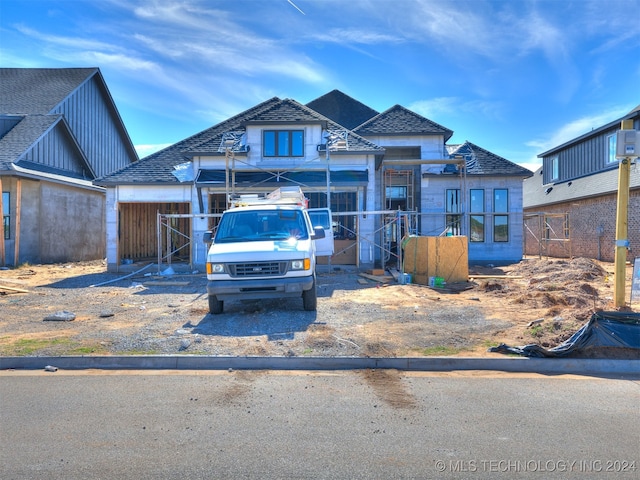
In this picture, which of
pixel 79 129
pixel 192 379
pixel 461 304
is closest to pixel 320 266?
pixel 461 304

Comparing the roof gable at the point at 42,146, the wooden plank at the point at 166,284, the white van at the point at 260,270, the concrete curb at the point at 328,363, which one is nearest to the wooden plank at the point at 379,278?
the white van at the point at 260,270

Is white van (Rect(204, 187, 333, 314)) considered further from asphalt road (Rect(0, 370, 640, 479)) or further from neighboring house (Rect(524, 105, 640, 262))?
neighboring house (Rect(524, 105, 640, 262))

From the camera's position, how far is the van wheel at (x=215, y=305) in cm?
883

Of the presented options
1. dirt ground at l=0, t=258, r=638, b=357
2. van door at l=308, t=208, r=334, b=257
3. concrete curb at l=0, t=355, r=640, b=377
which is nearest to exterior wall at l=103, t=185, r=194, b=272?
dirt ground at l=0, t=258, r=638, b=357

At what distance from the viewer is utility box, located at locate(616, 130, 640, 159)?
7.67 m

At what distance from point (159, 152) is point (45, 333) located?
12.8 metres

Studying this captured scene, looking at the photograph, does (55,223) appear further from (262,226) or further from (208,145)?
(262,226)

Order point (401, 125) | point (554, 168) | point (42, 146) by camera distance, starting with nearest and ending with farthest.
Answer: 1. point (401, 125)
2. point (42, 146)
3. point (554, 168)

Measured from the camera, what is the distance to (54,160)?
2383cm

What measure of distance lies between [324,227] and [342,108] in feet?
55.8

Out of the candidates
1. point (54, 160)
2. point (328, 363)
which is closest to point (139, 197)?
point (54, 160)

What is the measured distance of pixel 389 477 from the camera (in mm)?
3301

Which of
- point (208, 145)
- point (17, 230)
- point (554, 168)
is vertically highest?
point (554, 168)

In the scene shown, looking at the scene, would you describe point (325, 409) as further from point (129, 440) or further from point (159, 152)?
point (159, 152)
